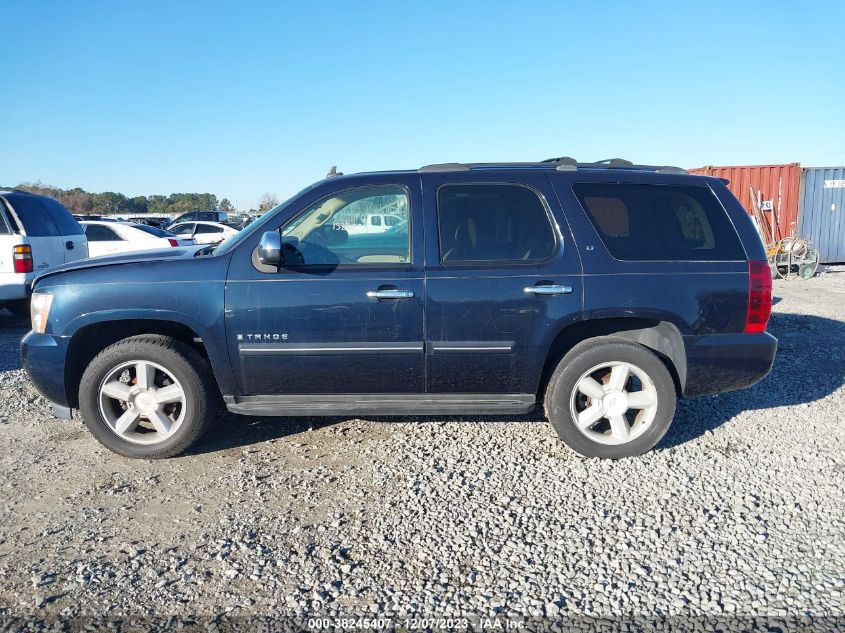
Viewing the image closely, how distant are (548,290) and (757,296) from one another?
1.33m

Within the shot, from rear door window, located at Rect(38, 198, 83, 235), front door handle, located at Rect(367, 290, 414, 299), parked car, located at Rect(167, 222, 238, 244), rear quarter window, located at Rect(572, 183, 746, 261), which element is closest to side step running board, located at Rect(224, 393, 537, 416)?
front door handle, located at Rect(367, 290, 414, 299)

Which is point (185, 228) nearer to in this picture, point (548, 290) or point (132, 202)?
point (548, 290)

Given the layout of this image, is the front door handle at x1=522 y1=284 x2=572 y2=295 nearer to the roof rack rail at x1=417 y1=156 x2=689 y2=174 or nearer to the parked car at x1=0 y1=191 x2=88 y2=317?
the roof rack rail at x1=417 y1=156 x2=689 y2=174

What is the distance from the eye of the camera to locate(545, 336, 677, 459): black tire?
12.5 feet

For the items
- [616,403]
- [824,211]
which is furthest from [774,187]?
[616,403]

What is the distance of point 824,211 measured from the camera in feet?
55.1

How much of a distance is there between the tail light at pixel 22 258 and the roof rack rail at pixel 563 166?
243 inches

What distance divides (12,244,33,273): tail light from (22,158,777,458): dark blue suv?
14.9 feet

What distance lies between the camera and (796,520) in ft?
10.2

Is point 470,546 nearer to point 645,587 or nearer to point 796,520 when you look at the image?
point 645,587

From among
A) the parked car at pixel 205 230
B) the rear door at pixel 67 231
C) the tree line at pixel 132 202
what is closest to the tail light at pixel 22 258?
the rear door at pixel 67 231

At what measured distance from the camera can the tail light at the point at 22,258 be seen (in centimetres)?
759

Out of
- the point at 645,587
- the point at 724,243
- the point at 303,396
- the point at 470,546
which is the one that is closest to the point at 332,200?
the point at 303,396

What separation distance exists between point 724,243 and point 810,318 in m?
5.86
